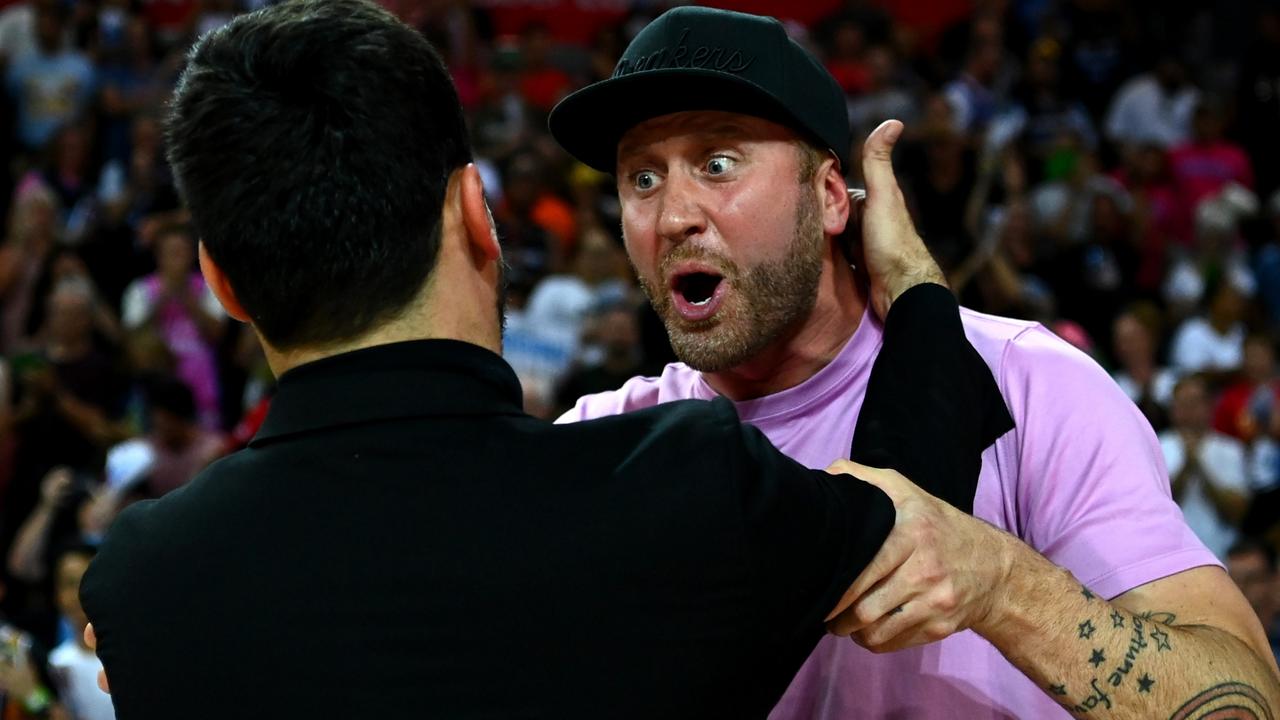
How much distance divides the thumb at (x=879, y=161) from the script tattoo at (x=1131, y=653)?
795 mm

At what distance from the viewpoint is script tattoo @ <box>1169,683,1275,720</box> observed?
2197 mm

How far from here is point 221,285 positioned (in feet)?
6.21

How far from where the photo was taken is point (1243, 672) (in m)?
2.25

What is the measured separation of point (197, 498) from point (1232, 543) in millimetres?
6587

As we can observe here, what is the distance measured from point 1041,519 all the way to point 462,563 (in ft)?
3.79

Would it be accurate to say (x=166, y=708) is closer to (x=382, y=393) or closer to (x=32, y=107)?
(x=382, y=393)

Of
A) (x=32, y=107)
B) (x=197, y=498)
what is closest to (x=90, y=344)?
(x=32, y=107)

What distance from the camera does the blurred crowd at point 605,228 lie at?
7.50 meters

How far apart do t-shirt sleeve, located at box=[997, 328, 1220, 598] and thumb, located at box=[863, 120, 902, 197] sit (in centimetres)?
33

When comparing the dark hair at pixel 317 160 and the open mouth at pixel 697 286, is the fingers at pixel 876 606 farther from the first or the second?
the open mouth at pixel 697 286

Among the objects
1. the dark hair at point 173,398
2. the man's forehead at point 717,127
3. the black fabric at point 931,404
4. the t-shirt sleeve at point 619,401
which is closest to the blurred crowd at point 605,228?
the dark hair at point 173,398

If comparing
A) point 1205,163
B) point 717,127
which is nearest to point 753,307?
point 717,127

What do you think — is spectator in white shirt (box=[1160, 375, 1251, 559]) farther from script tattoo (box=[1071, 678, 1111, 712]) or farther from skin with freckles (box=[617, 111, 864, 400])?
script tattoo (box=[1071, 678, 1111, 712])

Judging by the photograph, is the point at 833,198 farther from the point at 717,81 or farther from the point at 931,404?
the point at 931,404
